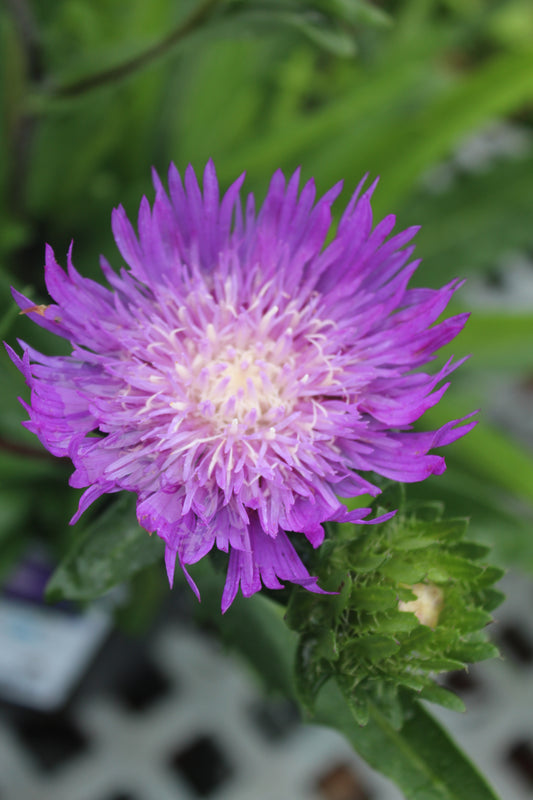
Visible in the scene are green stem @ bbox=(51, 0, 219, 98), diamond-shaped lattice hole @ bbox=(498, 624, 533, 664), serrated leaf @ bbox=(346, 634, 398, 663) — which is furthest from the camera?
diamond-shaped lattice hole @ bbox=(498, 624, 533, 664)

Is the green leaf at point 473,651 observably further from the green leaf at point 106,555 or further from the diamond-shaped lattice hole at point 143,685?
the diamond-shaped lattice hole at point 143,685

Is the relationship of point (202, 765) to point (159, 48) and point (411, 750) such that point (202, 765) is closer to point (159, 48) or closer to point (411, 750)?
point (411, 750)

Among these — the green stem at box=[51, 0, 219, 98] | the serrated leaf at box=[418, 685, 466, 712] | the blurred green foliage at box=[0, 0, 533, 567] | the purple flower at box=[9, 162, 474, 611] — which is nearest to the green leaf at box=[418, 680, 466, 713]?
the serrated leaf at box=[418, 685, 466, 712]

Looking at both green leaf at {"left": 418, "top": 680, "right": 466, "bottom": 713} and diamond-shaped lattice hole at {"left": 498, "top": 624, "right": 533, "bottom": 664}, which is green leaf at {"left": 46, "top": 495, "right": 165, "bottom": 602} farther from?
diamond-shaped lattice hole at {"left": 498, "top": 624, "right": 533, "bottom": 664}

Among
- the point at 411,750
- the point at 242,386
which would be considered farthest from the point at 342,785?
the point at 242,386

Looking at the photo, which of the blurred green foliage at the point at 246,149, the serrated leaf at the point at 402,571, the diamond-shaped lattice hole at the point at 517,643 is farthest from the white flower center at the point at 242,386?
the diamond-shaped lattice hole at the point at 517,643

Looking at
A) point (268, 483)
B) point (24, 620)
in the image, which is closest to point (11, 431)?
point (24, 620)
